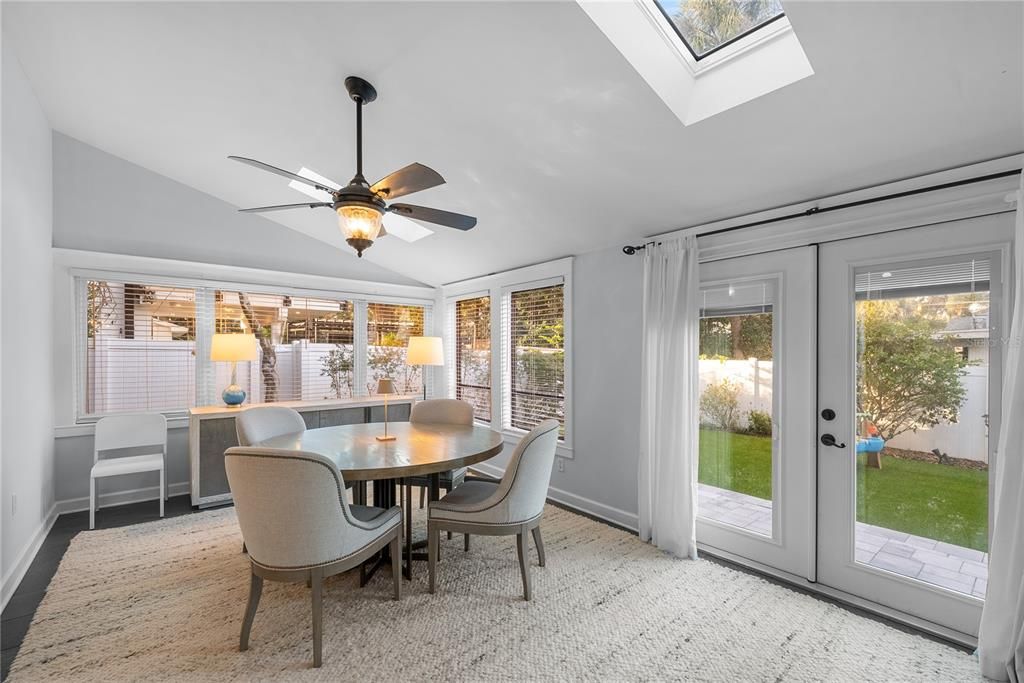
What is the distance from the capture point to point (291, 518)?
6.21ft

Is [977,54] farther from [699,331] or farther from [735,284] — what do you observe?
[699,331]

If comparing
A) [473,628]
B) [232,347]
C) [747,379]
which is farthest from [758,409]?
[232,347]

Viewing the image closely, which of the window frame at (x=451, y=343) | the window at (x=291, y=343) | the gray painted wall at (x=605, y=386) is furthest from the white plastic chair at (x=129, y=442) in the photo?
the gray painted wall at (x=605, y=386)

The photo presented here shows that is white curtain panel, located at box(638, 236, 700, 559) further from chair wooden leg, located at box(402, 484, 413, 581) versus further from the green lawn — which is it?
chair wooden leg, located at box(402, 484, 413, 581)

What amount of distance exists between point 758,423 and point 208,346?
4.83m

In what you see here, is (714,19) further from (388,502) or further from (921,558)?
(388,502)

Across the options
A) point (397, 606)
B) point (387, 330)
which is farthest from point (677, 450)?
point (387, 330)

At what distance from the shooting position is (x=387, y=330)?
18.3ft

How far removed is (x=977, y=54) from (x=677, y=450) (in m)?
2.30

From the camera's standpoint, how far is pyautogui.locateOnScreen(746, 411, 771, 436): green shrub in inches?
111

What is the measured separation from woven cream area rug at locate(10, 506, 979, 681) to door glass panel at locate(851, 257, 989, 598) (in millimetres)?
430

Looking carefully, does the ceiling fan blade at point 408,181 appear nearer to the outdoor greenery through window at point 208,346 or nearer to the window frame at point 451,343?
the window frame at point 451,343

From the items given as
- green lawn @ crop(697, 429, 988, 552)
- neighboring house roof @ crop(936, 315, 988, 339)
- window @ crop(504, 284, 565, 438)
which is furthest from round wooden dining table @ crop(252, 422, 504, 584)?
neighboring house roof @ crop(936, 315, 988, 339)

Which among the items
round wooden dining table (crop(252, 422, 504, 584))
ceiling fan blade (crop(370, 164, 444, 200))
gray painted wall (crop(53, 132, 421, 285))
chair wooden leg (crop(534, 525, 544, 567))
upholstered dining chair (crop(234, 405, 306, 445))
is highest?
gray painted wall (crop(53, 132, 421, 285))
